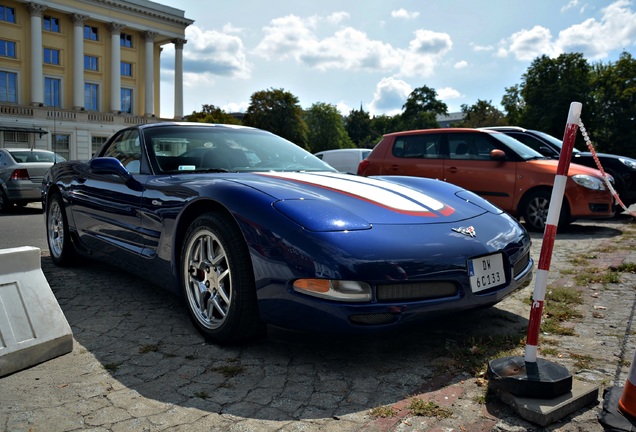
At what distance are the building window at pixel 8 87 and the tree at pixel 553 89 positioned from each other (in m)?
46.6

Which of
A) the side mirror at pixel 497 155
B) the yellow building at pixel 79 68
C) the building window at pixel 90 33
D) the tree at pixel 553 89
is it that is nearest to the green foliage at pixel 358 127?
the yellow building at pixel 79 68

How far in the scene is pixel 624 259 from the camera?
5.87m

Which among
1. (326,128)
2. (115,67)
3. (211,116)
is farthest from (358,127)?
(115,67)

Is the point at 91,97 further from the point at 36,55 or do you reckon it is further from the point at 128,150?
Result: the point at 128,150

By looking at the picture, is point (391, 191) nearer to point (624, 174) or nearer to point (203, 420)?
point (203, 420)

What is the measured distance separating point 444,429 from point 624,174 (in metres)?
9.83

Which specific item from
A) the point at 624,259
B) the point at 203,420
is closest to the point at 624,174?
the point at 624,259

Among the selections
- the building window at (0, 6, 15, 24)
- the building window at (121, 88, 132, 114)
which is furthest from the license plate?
the building window at (121, 88, 132, 114)

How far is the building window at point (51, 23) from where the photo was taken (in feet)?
176

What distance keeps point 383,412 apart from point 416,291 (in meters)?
0.66

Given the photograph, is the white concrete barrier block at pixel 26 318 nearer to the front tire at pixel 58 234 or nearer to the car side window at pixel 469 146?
the front tire at pixel 58 234

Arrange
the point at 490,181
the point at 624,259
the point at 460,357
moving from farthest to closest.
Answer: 1. the point at 490,181
2. the point at 624,259
3. the point at 460,357

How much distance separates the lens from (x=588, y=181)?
8.07 meters

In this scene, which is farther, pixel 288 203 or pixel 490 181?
pixel 490 181
